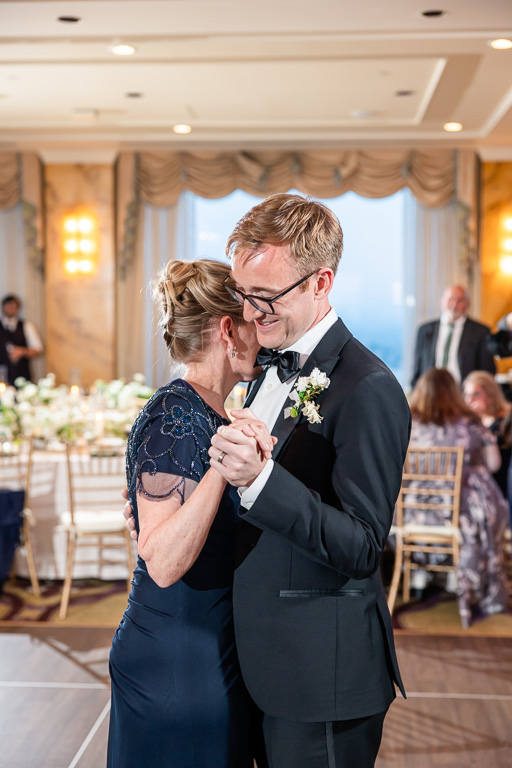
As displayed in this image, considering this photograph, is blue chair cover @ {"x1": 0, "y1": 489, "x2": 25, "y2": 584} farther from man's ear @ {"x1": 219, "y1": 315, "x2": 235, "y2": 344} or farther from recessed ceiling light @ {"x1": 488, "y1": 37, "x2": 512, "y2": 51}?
recessed ceiling light @ {"x1": 488, "y1": 37, "x2": 512, "y2": 51}

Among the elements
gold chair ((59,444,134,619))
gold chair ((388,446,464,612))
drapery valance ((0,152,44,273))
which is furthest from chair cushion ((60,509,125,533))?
drapery valance ((0,152,44,273))

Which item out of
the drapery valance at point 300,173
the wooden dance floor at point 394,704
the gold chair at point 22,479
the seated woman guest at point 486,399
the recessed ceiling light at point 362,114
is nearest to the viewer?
the wooden dance floor at point 394,704

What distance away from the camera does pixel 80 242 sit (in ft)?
31.5

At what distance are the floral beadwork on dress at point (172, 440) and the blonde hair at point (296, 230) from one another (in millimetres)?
343

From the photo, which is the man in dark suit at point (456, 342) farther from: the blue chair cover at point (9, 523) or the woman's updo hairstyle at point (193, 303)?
the woman's updo hairstyle at point (193, 303)

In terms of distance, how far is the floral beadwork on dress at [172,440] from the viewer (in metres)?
1.66

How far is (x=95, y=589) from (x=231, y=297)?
398 centimetres

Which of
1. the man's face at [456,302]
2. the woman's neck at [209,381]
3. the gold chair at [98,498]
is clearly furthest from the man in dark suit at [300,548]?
the man's face at [456,302]

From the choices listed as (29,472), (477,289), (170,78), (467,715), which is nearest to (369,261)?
(477,289)

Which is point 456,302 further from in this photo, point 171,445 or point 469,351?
point 171,445

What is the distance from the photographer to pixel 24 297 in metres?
9.80

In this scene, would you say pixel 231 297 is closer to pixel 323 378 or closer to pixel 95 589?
pixel 323 378

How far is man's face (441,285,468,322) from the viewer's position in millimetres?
8141

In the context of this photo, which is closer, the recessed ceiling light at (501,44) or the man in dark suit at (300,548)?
the man in dark suit at (300,548)
